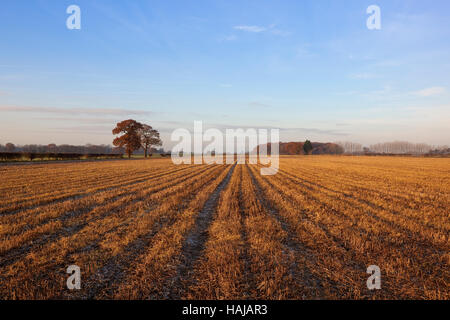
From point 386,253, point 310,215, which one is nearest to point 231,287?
Result: point 386,253

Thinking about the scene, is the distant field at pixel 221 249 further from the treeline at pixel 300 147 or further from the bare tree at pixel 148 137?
the treeline at pixel 300 147

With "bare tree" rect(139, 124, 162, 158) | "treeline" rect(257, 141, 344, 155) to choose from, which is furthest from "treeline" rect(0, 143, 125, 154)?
"treeline" rect(257, 141, 344, 155)

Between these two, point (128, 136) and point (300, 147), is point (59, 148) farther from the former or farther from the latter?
point (300, 147)

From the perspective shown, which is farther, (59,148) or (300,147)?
(300,147)

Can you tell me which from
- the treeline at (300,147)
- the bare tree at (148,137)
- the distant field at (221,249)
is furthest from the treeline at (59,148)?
the treeline at (300,147)

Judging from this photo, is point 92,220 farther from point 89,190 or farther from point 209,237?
point 89,190

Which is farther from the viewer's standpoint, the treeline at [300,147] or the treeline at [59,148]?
the treeline at [300,147]

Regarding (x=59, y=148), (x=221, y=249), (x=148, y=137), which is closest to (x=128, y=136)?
(x=148, y=137)

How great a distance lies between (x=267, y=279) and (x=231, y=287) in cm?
74

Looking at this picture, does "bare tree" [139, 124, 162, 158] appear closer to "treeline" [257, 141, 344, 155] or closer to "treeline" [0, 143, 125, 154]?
"treeline" [0, 143, 125, 154]

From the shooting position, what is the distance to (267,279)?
4.02 meters
